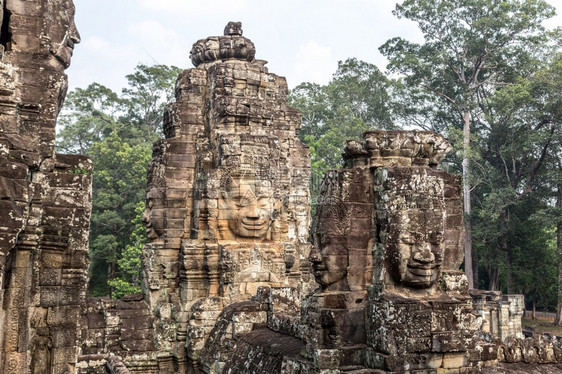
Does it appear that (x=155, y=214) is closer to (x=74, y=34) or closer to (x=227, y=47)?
(x=227, y=47)

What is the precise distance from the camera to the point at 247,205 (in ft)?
35.7

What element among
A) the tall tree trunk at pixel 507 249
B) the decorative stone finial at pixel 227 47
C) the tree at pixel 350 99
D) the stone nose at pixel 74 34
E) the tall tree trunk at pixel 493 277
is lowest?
the tall tree trunk at pixel 493 277

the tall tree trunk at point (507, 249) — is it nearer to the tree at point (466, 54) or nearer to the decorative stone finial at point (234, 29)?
the tree at point (466, 54)

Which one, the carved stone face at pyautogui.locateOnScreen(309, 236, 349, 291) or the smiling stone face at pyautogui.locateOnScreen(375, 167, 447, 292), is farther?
the carved stone face at pyautogui.locateOnScreen(309, 236, 349, 291)

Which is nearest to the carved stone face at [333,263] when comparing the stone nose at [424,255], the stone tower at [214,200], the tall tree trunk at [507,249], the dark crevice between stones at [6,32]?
the stone nose at [424,255]

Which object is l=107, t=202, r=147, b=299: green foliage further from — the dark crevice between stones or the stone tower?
the dark crevice between stones

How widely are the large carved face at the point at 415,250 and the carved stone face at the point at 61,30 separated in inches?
153

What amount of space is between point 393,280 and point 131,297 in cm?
685

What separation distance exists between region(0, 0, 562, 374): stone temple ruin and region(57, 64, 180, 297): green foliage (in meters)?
11.5

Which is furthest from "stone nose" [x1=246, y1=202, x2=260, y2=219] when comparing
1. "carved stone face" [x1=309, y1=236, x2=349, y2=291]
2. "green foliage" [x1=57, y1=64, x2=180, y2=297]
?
"green foliage" [x1=57, y1=64, x2=180, y2=297]

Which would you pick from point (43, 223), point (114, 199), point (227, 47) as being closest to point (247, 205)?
point (227, 47)

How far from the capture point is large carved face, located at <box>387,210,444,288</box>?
6.15 metres

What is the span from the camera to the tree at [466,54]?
3259cm

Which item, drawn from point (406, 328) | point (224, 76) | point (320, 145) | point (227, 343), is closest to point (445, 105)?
point (320, 145)
